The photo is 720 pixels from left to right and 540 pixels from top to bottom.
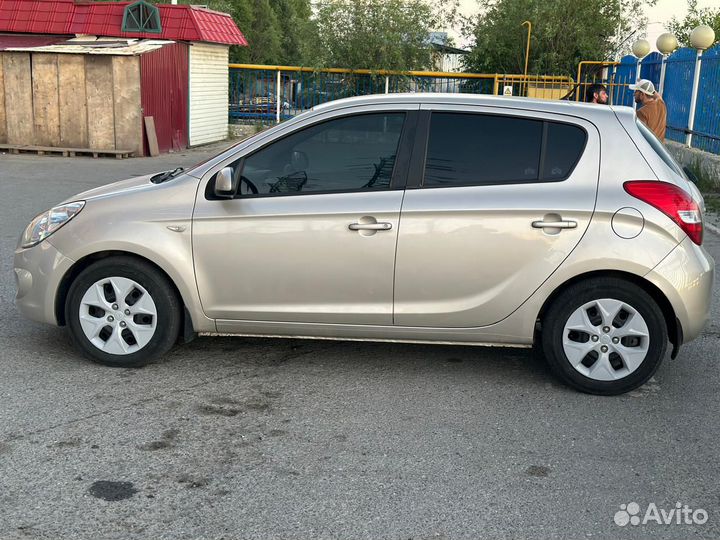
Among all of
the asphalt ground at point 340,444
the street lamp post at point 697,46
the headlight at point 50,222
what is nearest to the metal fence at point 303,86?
the street lamp post at point 697,46

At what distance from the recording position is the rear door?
5145mm

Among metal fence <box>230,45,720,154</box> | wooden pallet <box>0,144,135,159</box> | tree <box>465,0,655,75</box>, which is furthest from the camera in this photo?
tree <box>465,0,655,75</box>

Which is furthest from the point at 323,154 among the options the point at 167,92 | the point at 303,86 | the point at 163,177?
the point at 303,86

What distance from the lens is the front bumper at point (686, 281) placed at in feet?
16.7

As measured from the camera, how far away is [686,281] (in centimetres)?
511

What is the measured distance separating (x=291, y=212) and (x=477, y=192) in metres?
1.11

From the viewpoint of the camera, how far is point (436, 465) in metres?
4.27

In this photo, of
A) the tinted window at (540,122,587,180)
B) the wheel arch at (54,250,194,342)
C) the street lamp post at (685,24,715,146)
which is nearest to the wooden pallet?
the street lamp post at (685,24,715,146)

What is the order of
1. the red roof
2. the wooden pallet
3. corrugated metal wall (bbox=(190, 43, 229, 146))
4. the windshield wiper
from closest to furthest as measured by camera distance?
the windshield wiper, the wooden pallet, the red roof, corrugated metal wall (bbox=(190, 43, 229, 146))

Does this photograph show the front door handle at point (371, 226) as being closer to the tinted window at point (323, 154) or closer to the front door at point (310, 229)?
the front door at point (310, 229)

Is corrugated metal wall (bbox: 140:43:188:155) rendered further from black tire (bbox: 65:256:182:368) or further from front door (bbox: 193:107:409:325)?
front door (bbox: 193:107:409:325)

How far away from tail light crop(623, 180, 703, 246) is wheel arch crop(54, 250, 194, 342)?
2.77m

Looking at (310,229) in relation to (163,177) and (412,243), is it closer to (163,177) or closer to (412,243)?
(412,243)

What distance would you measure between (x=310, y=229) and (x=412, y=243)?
0.62 m
